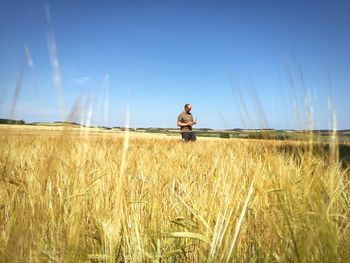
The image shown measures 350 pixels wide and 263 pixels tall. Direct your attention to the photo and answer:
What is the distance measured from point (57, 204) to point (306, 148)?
→ 1.10 metres

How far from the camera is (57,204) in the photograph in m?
1.50

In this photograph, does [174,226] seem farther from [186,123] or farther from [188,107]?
[188,107]

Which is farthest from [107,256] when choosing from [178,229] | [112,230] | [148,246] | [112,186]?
[112,186]

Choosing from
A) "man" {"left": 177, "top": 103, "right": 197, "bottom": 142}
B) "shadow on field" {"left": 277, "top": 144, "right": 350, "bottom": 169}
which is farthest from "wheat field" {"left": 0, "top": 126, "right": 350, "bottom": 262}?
"man" {"left": 177, "top": 103, "right": 197, "bottom": 142}

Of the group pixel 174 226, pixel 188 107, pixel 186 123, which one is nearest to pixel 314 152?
pixel 174 226

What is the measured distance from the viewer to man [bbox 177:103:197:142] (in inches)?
394

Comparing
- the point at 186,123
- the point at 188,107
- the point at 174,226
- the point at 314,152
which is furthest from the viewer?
the point at 188,107

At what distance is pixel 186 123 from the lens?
999cm

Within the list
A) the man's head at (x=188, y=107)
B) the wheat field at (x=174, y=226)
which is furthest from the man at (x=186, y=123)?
the wheat field at (x=174, y=226)

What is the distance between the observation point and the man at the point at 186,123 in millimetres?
9997

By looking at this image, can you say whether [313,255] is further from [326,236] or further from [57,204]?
[57,204]

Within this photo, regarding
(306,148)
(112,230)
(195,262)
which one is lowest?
(195,262)

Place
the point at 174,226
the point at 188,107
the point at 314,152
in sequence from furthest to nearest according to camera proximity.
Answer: the point at 188,107
the point at 314,152
the point at 174,226

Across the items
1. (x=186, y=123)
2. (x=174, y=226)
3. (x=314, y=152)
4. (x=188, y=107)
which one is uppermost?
(x=188, y=107)
